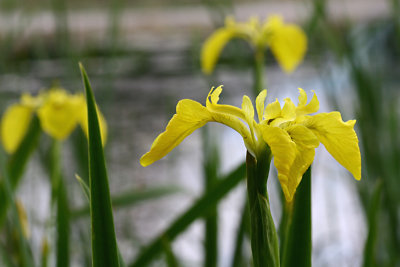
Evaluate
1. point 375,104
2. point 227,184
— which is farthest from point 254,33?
point 227,184

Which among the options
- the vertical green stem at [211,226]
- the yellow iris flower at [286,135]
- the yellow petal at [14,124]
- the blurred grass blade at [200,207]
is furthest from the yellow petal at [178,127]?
the yellow petal at [14,124]

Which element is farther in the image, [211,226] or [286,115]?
[211,226]

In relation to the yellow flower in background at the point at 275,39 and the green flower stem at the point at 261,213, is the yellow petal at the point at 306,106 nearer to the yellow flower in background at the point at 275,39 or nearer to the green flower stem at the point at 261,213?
the green flower stem at the point at 261,213

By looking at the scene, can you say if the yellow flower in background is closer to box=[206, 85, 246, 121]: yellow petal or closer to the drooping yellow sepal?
the drooping yellow sepal

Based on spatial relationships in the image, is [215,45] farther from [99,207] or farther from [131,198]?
[99,207]

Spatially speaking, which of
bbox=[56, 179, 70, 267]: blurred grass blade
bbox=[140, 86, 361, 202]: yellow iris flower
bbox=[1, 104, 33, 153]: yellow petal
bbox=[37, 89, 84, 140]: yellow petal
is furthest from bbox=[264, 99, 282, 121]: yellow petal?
bbox=[1, 104, 33, 153]: yellow petal

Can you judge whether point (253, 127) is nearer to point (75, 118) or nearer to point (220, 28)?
point (75, 118)

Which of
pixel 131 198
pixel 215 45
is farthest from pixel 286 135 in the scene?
pixel 215 45

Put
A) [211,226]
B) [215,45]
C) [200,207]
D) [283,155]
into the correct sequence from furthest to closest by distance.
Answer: [215,45] → [211,226] → [200,207] → [283,155]
